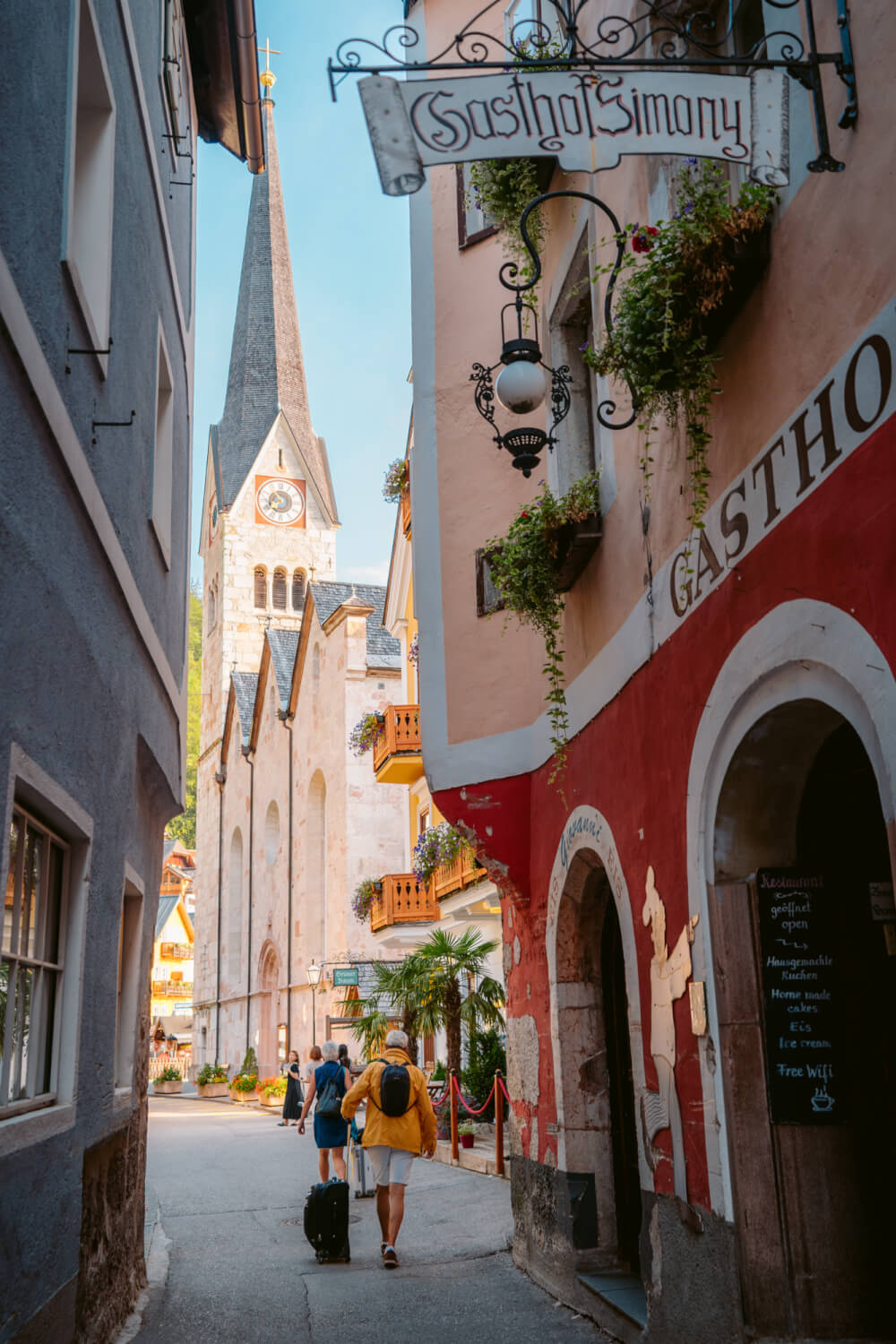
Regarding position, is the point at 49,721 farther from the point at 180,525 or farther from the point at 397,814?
the point at 397,814

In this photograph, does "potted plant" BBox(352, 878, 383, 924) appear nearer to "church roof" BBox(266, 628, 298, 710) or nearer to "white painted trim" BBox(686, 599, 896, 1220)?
"church roof" BBox(266, 628, 298, 710)

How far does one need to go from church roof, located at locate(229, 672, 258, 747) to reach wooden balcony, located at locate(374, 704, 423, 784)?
2084 cm

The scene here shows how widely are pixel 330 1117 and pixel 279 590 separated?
43.4 m

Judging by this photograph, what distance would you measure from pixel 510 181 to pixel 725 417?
12.2 feet

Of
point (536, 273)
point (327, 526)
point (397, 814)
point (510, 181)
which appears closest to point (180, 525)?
point (510, 181)

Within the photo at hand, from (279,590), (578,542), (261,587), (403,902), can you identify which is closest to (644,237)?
(578,542)

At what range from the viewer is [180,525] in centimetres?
998

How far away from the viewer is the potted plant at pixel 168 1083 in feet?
147

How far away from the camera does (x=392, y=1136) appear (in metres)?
9.47

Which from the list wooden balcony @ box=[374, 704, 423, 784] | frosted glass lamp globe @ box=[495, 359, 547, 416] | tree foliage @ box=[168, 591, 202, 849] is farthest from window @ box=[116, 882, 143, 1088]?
tree foliage @ box=[168, 591, 202, 849]

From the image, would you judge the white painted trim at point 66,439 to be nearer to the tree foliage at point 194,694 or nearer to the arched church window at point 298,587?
the arched church window at point 298,587

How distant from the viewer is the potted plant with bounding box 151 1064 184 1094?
4491 cm

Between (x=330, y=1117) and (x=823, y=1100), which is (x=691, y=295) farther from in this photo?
(x=330, y=1117)

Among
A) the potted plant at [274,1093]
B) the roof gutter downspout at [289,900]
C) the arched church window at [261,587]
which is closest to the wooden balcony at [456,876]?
the potted plant at [274,1093]
